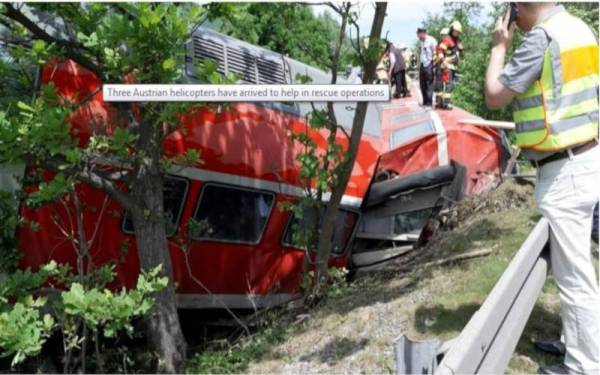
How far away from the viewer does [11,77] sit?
16.7ft

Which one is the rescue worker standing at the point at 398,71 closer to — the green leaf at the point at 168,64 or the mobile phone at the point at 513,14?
the green leaf at the point at 168,64

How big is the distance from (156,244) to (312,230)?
2048mm

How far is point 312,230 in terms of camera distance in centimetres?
734

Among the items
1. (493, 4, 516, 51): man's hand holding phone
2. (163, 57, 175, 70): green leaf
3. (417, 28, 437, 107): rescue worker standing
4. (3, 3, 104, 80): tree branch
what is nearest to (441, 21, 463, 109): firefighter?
(417, 28, 437, 107): rescue worker standing

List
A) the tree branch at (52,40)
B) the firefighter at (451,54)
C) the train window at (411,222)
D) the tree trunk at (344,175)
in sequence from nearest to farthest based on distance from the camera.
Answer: the tree branch at (52,40), the tree trunk at (344,175), the train window at (411,222), the firefighter at (451,54)

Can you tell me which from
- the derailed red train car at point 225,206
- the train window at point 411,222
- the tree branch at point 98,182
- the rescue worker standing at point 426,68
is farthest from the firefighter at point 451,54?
the tree branch at point 98,182

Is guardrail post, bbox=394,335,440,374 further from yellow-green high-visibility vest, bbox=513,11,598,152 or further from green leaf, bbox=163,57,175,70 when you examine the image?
green leaf, bbox=163,57,175,70

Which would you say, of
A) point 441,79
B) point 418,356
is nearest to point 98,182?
point 418,356

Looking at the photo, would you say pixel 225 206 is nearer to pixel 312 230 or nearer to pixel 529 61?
pixel 312 230

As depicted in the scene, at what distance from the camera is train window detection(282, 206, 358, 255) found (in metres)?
7.23

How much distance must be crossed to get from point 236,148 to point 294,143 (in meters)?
0.86

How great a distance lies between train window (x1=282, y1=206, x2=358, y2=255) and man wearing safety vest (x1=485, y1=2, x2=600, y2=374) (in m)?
4.18

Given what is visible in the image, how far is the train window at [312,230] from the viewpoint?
723 cm

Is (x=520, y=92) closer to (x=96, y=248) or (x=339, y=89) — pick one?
(x=339, y=89)
